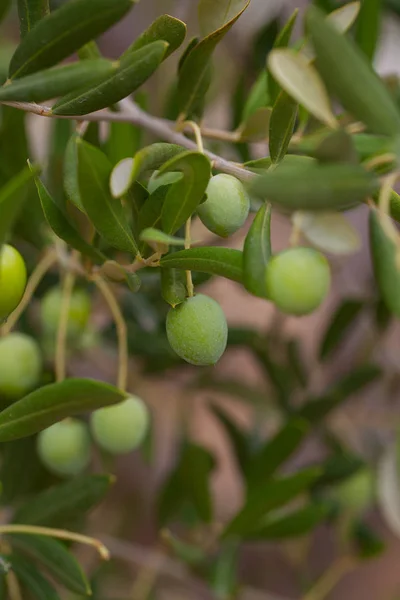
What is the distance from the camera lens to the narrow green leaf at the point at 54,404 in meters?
0.44

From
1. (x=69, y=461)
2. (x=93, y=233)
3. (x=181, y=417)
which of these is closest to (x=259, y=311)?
(x=181, y=417)

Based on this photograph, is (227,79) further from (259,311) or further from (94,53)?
(94,53)

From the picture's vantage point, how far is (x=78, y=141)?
0.39 metres

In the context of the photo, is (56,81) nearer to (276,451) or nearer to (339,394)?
(276,451)

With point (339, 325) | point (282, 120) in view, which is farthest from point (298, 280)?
point (339, 325)

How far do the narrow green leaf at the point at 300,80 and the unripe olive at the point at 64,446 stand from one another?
0.51 m

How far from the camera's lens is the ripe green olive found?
16.3 inches

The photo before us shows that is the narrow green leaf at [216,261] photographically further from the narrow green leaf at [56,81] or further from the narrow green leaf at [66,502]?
the narrow green leaf at [66,502]

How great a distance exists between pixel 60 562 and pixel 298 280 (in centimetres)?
41

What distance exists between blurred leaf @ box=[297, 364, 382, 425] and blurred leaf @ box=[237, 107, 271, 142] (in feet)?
1.62

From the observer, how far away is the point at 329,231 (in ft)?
1.24

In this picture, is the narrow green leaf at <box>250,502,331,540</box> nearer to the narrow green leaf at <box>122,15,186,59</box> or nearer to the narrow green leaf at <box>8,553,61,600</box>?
the narrow green leaf at <box>8,553,61,600</box>

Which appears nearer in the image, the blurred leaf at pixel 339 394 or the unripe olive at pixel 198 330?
the unripe olive at pixel 198 330

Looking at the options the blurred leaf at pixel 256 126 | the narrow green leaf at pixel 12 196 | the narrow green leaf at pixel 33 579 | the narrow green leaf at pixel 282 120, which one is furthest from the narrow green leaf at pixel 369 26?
the narrow green leaf at pixel 33 579
